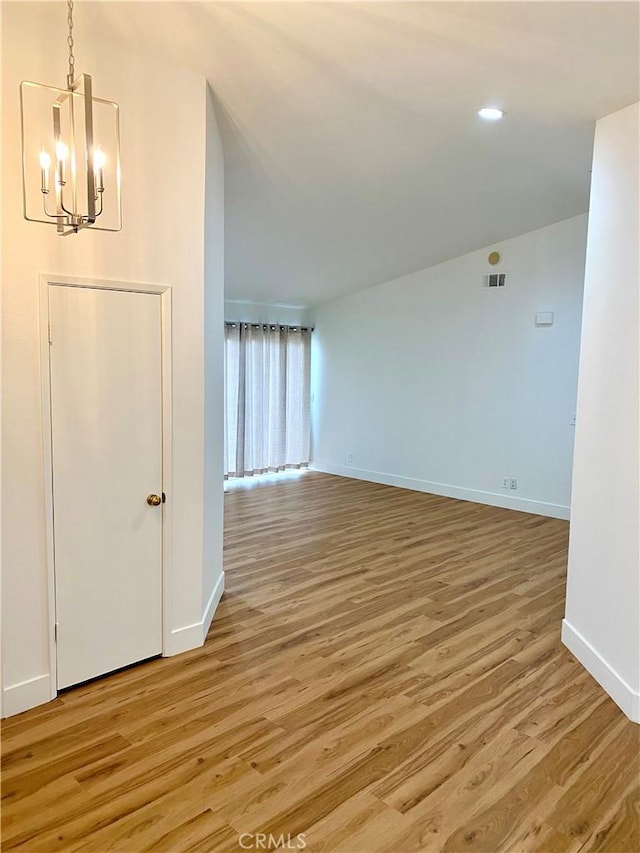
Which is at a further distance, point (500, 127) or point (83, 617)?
point (500, 127)

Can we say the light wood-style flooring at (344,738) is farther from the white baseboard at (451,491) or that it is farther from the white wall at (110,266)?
the white baseboard at (451,491)

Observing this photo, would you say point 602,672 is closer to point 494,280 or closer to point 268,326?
point 494,280

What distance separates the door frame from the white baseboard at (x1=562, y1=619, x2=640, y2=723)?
7.31 feet

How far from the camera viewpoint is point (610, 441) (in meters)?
2.84

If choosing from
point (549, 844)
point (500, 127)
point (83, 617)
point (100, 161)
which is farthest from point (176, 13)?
point (549, 844)

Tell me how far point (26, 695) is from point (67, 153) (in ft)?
7.98

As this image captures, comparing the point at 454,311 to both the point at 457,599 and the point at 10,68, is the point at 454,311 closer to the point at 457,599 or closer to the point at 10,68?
the point at 457,599

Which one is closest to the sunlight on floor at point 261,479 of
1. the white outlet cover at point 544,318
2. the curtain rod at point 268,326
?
the curtain rod at point 268,326

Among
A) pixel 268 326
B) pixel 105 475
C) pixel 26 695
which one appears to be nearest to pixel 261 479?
pixel 268 326

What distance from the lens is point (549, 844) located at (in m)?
1.90

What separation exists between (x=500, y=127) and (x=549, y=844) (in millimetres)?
3614

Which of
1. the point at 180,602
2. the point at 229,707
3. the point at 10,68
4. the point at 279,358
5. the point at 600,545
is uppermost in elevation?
the point at 10,68

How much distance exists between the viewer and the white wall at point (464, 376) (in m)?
5.89

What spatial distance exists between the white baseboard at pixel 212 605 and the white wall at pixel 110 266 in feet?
0.33
